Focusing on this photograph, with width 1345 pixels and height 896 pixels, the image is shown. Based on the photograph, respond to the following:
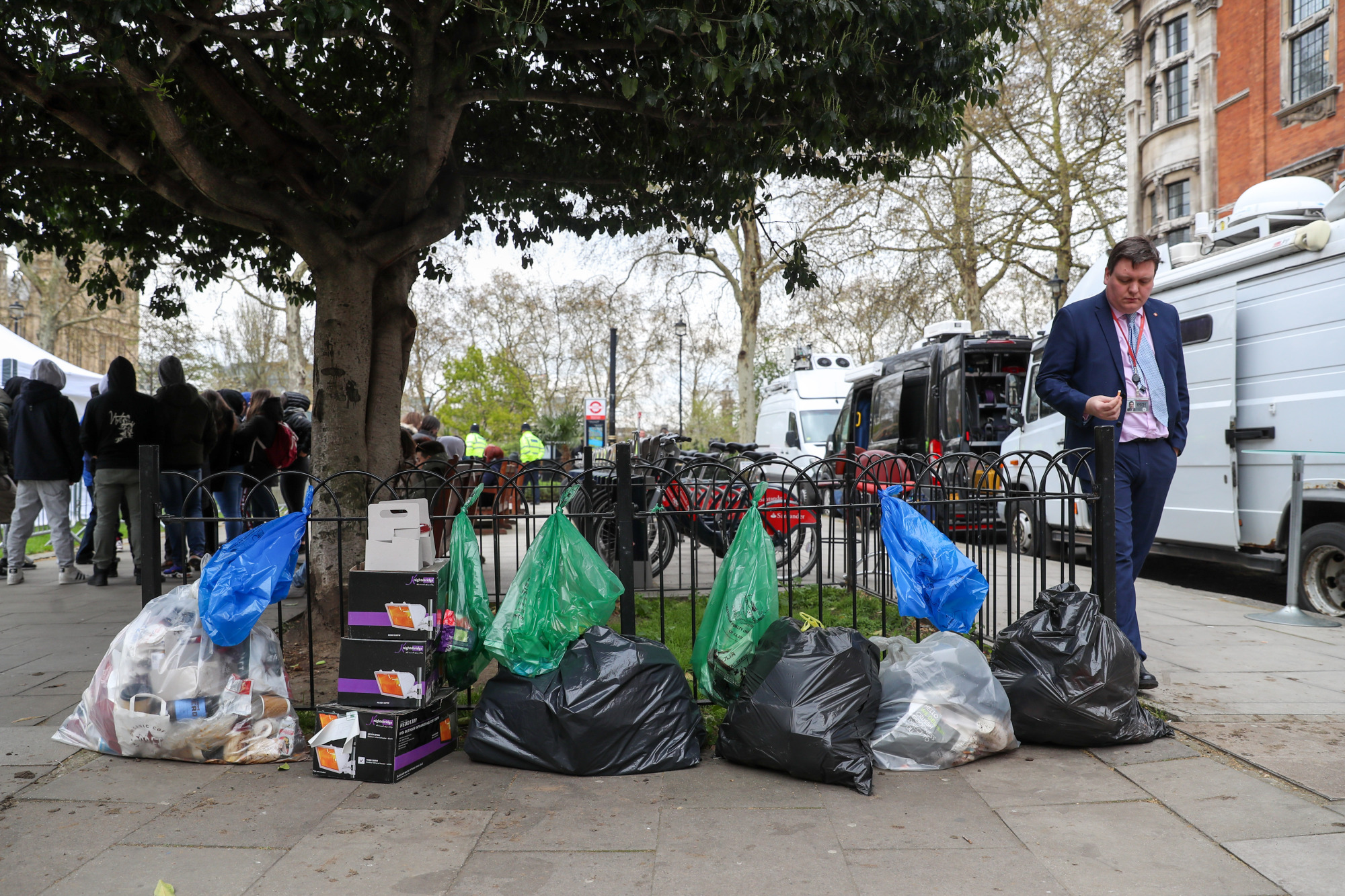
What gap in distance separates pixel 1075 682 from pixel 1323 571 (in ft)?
14.2

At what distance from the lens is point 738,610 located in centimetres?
382

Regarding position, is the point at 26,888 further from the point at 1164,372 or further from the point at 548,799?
the point at 1164,372

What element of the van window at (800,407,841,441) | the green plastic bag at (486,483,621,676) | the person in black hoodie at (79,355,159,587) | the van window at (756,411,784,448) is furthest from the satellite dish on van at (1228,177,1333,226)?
the van window at (756,411,784,448)

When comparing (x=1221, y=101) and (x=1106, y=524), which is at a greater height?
(x=1221, y=101)

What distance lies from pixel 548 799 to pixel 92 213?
24.2ft

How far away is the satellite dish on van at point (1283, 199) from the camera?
7.21 metres

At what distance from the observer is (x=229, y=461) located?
9.20 metres

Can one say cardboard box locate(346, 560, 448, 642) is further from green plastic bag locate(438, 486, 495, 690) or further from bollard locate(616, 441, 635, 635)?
bollard locate(616, 441, 635, 635)

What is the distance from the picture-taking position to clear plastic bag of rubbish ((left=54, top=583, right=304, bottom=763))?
3.61 meters

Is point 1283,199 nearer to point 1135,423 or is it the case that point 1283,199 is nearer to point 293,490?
point 1135,423

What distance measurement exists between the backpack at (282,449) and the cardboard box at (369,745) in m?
5.99

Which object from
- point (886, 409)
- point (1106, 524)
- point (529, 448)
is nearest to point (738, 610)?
point (1106, 524)

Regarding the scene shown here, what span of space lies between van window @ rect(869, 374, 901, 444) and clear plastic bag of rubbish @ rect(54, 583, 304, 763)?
12.0m

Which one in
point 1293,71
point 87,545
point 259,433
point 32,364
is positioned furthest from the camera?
point 1293,71
